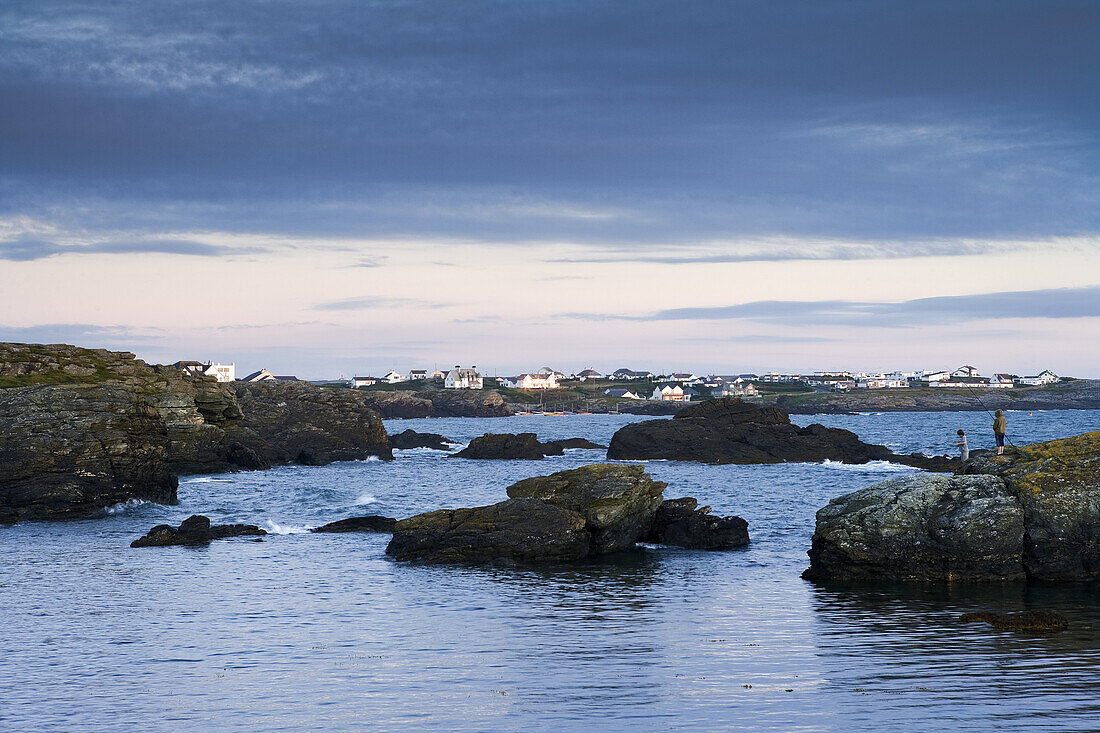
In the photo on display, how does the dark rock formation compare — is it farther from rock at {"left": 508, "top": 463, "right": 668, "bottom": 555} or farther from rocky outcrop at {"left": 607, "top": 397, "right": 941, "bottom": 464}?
rocky outcrop at {"left": 607, "top": 397, "right": 941, "bottom": 464}

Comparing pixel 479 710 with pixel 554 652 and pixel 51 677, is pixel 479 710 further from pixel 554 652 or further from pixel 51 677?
pixel 51 677

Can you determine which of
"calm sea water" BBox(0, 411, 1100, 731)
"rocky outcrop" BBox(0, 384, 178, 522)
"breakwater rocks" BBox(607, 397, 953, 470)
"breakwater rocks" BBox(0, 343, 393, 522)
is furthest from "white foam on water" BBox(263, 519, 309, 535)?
"breakwater rocks" BBox(607, 397, 953, 470)

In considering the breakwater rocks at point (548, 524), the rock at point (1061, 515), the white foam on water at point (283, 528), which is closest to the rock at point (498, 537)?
the breakwater rocks at point (548, 524)

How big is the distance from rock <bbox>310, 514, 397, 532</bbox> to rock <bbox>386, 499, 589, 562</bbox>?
6.70m

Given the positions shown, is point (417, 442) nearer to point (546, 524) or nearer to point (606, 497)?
point (606, 497)

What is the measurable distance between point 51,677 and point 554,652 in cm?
930

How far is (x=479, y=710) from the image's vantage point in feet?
48.8

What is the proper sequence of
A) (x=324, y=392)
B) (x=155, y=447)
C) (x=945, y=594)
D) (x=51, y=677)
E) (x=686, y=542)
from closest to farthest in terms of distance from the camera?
(x=51, y=677) → (x=945, y=594) → (x=686, y=542) → (x=155, y=447) → (x=324, y=392)

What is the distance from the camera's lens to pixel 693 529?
36.2m

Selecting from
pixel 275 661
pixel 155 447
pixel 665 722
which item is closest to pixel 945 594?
pixel 665 722

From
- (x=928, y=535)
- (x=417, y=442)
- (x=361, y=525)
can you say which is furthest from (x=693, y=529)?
(x=417, y=442)

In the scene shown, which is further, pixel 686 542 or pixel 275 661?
pixel 686 542

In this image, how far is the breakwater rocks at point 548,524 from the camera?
3253 cm

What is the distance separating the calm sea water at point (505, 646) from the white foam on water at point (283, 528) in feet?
9.10
